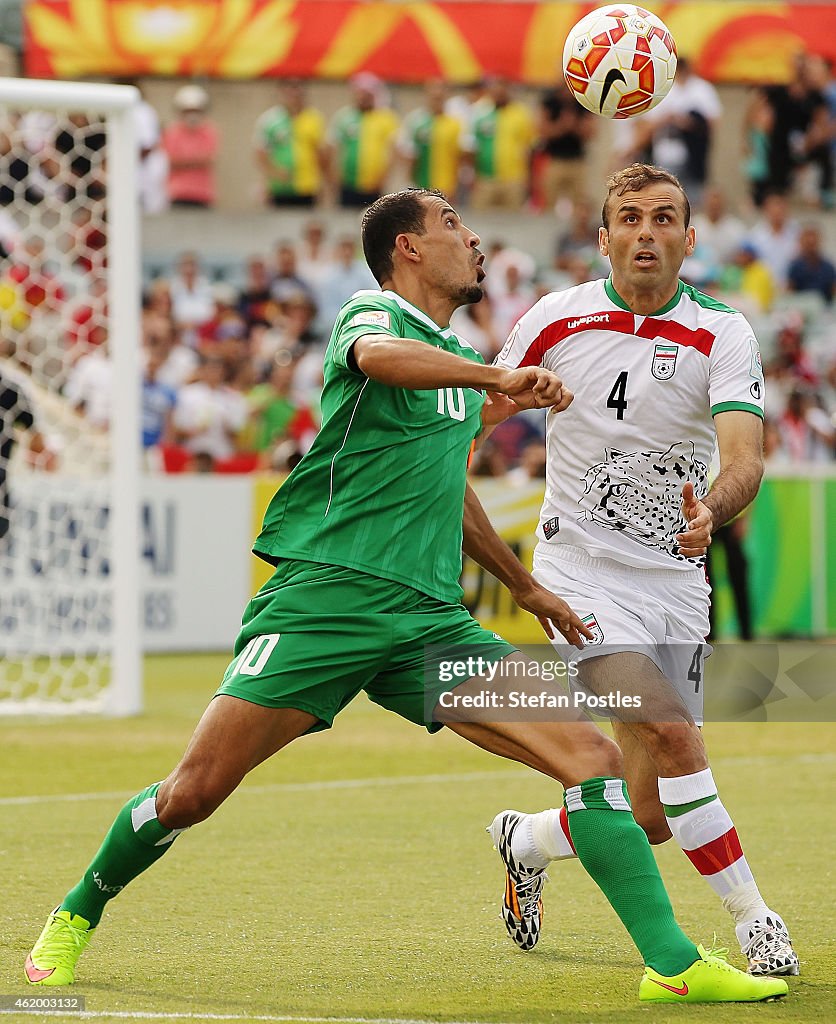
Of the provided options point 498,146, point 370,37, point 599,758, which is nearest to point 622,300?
point 599,758

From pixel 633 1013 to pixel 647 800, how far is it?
1115 mm

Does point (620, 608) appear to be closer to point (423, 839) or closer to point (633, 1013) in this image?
point (633, 1013)

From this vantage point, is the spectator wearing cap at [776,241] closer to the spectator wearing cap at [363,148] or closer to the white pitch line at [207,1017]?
the spectator wearing cap at [363,148]

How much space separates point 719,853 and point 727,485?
1.15 metres

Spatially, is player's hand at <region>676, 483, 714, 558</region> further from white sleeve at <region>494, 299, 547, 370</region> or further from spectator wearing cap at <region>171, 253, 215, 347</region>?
spectator wearing cap at <region>171, 253, 215, 347</region>

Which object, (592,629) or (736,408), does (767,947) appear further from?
(736,408)

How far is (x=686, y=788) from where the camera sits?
5578 mm

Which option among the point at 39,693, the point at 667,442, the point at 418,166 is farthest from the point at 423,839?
the point at 418,166

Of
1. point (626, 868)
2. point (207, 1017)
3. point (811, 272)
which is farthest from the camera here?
point (811, 272)

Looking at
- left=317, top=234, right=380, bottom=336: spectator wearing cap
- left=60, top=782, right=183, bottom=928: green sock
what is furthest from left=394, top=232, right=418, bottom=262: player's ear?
left=317, top=234, right=380, bottom=336: spectator wearing cap

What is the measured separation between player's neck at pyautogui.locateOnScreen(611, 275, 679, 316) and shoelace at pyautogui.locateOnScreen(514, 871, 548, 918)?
1926 mm

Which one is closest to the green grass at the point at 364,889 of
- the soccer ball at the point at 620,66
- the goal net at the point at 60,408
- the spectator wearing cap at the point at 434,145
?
the goal net at the point at 60,408

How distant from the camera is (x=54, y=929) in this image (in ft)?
17.5

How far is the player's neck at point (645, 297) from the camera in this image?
6023mm
